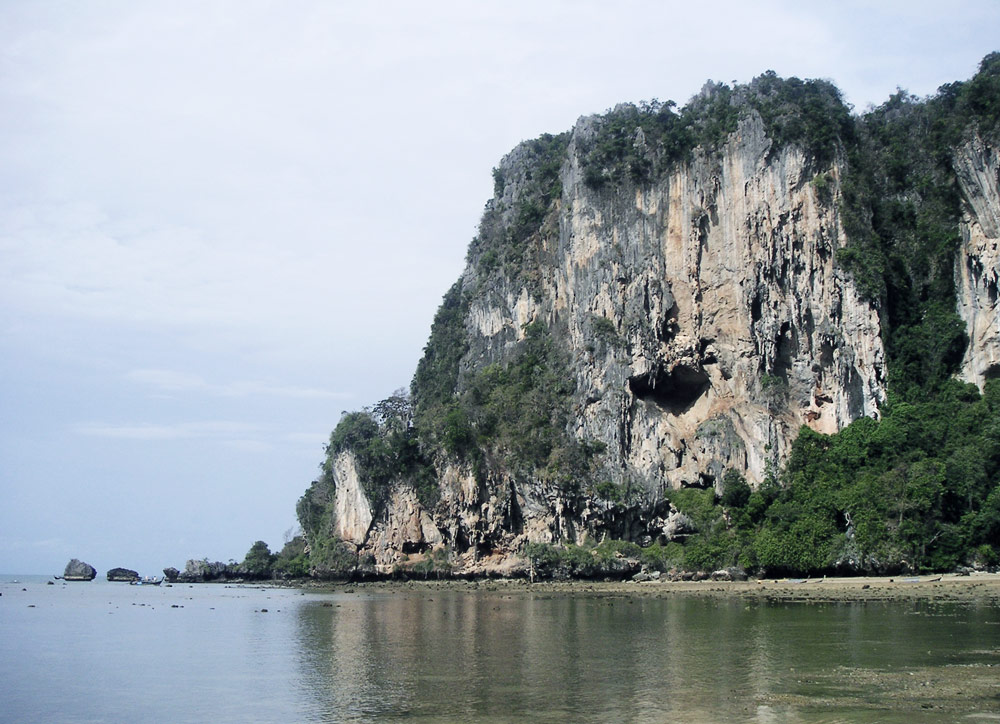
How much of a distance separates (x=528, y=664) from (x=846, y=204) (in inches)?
1690

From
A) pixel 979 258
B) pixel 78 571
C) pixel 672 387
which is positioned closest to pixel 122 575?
pixel 78 571

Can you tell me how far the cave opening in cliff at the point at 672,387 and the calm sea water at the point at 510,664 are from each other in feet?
76.4

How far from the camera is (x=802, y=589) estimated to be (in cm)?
4044

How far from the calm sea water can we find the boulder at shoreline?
71056 millimetres

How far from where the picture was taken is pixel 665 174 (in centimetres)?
6309

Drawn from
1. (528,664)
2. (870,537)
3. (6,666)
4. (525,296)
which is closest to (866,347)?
(870,537)

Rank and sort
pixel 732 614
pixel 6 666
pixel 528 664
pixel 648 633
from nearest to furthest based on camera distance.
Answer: pixel 528 664 < pixel 6 666 < pixel 648 633 < pixel 732 614

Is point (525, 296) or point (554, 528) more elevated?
point (525, 296)

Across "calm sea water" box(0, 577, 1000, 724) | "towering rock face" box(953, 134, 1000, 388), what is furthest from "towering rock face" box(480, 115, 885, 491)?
"calm sea water" box(0, 577, 1000, 724)

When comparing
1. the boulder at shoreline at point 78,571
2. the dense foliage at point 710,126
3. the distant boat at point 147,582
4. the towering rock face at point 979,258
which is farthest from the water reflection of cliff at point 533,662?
the boulder at shoreline at point 78,571

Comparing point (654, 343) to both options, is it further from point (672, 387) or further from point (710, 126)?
point (710, 126)

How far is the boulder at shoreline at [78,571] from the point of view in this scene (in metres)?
102

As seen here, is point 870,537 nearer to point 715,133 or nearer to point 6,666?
point 715,133

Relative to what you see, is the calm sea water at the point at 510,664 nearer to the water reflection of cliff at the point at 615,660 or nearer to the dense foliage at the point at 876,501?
the water reflection of cliff at the point at 615,660
